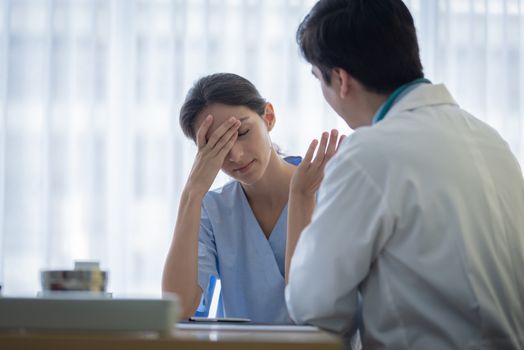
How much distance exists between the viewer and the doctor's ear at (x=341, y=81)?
4.77 ft

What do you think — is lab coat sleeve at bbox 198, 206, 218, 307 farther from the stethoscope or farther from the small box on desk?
the small box on desk

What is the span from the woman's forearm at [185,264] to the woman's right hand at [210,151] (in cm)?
6

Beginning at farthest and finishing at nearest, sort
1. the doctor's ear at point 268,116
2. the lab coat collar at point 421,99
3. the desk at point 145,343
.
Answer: the doctor's ear at point 268,116, the lab coat collar at point 421,99, the desk at point 145,343

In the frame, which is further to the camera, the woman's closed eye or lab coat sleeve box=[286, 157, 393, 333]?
the woman's closed eye

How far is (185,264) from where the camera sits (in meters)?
2.03

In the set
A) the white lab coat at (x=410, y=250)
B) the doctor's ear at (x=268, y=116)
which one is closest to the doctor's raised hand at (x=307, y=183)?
the doctor's ear at (x=268, y=116)

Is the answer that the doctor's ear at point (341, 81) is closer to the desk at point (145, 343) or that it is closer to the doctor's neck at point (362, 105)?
the doctor's neck at point (362, 105)

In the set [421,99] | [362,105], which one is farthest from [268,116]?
[421,99]

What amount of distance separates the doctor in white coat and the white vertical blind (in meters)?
1.80

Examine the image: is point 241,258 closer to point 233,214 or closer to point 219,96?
point 233,214

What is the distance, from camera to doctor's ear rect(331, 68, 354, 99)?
1.46 m

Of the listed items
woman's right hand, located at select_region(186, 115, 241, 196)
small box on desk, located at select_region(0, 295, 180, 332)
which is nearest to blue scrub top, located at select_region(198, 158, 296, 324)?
woman's right hand, located at select_region(186, 115, 241, 196)

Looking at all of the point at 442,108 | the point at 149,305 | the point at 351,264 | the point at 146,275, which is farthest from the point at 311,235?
the point at 146,275

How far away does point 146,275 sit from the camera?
3072 mm
